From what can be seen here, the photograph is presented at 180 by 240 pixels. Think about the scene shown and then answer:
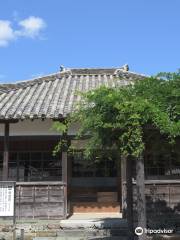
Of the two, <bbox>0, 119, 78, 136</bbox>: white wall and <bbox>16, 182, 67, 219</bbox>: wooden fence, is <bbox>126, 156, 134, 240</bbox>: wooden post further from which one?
<bbox>0, 119, 78, 136</bbox>: white wall

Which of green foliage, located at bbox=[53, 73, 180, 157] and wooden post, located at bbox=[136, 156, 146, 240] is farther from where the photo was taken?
wooden post, located at bbox=[136, 156, 146, 240]

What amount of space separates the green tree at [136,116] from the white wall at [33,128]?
5.54 m

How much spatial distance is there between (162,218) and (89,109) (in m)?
6.31

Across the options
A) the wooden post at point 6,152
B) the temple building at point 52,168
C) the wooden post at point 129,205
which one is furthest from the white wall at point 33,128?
the wooden post at point 129,205

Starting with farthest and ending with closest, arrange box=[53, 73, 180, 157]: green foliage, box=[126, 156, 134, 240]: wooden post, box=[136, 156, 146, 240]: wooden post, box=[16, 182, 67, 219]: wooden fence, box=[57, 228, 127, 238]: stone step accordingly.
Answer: box=[16, 182, 67, 219]: wooden fence, box=[57, 228, 127, 238]: stone step, box=[126, 156, 134, 240]: wooden post, box=[136, 156, 146, 240]: wooden post, box=[53, 73, 180, 157]: green foliage

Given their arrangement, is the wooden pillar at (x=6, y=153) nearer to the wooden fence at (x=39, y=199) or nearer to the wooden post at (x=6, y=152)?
the wooden post at (x=6, y=152)

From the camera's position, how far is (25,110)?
15516 millimetres

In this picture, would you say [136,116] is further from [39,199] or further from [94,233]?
[39,199]

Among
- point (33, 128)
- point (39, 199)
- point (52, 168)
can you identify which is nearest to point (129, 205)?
point (39, 199)

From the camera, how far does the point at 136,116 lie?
9.09 meters

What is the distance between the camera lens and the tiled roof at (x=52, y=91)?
49.9ft

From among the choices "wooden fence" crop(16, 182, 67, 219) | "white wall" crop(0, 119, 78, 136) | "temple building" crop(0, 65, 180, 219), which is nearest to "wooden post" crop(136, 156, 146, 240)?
"temple building" crop(0, 65, 180, 219)

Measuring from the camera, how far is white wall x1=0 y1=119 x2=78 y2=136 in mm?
15812

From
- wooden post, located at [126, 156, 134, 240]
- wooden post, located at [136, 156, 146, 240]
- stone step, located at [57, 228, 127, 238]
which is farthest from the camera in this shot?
stone step, located at [57, 228, 127, 238]
